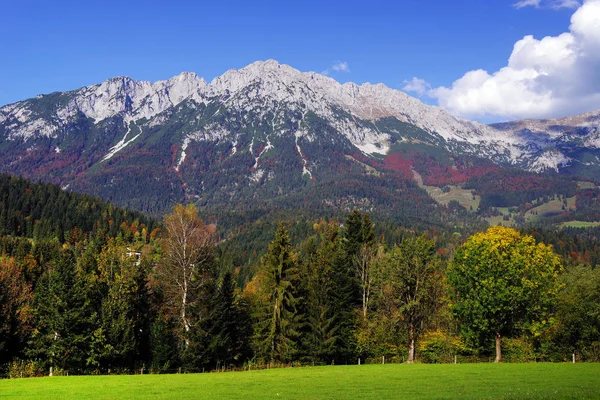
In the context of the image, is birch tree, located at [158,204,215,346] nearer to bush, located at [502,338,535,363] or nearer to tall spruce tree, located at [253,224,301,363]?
tall spruce tree, located at [253,224,301,363]

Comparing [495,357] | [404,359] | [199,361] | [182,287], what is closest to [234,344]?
[199,361]

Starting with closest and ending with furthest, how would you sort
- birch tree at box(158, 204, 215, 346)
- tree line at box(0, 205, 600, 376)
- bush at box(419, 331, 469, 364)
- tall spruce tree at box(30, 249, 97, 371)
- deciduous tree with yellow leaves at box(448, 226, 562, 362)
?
tall spruce tree at box(30, 249, 97, 371)
tree line at box(0, 205, 600, 376)
birch tree at box(158, 204, 215, 346)
deciduous tree with yellow leaves at box(448, 226, 562, 362)
bush at box(419, 331, 469, 364)

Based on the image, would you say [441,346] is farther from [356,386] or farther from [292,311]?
[356,386]

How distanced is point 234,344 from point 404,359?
77.0 feet

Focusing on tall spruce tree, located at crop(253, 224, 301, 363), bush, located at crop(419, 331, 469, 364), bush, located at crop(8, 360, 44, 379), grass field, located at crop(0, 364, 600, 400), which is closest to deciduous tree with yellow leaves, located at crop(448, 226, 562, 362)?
bush, located at crop(419, 331, 469, 364)

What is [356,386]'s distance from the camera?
37.0 meters

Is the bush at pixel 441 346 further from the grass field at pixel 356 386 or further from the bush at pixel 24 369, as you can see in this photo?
the bush at pixel 24 369

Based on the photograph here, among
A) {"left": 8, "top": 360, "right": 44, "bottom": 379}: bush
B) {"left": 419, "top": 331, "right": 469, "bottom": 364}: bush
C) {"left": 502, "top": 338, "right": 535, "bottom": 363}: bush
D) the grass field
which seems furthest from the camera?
{"left": 419, "top": 331, "right": 469, "bottom": 364}: bush

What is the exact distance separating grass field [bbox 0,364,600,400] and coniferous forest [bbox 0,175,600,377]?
39.5 ft

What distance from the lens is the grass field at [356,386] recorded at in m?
31.8

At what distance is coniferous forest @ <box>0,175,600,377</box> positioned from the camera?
54.7 metres

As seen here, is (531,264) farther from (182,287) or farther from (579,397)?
(182,287)

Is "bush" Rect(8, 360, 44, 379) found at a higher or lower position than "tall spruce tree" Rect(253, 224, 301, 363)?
lower

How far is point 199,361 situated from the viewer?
2207 inches
